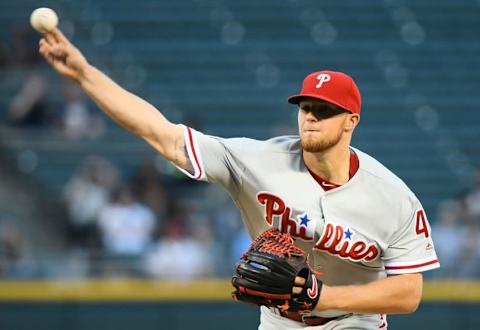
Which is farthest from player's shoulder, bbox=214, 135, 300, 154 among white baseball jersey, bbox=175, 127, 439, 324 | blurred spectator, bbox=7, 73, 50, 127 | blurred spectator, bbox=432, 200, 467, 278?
blurred spectator, bbox=7, 73, 50, 127

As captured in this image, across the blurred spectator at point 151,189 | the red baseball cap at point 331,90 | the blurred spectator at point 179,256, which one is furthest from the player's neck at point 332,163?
the blurred spectator at point 151,189

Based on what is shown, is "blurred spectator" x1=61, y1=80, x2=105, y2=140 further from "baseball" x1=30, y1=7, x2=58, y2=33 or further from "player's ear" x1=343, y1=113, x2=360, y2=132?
"baseball" x1=30, y1=7, x2=58, y2=33

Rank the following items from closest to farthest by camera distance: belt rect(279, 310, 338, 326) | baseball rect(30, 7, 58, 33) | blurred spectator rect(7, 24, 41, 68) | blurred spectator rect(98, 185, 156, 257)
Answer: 1. baseball rect(30, 7, 58, 33)
2. belt rect(279, 310, 338, 326)
3. blurred spectator rect(98, 185, 156, 257)
4. blurred spectator rect(7, 24, 41, 68)

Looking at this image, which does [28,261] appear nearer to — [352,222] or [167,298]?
[167,298]

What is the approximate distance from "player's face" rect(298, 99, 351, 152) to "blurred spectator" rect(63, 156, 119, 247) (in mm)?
4826

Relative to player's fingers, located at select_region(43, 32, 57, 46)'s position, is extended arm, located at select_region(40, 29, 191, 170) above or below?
below

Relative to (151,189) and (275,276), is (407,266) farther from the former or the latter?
(151,189)

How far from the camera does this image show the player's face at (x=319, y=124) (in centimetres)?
374

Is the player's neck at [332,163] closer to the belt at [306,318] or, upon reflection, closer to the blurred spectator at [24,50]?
the belt at [306,318]

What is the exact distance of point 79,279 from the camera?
7.79m

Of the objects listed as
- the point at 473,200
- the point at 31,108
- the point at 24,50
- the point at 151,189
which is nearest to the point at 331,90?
the point at 151,189

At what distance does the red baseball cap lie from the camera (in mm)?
3707

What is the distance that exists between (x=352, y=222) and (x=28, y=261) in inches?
176

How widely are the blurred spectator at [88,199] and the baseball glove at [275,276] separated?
16.0 ft
